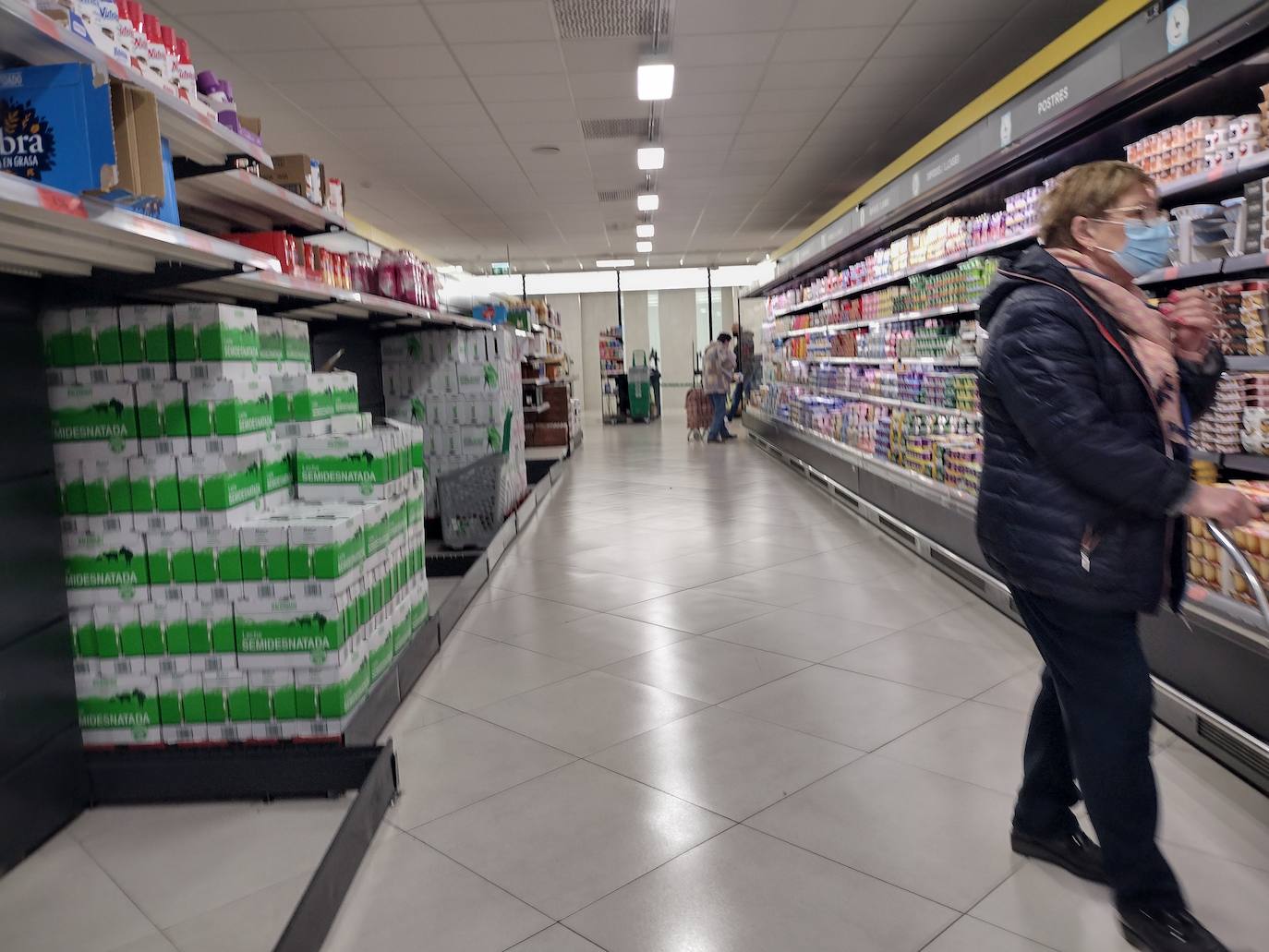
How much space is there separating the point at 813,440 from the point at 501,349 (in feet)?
11.7

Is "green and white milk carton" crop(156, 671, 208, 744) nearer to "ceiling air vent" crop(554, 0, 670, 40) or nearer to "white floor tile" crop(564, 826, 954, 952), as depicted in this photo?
"white floor tile" crop(564, 826, 954, 952)

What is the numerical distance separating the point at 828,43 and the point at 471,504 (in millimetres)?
3971

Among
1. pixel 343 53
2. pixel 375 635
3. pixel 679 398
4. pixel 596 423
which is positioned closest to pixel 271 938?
pixel 375 635

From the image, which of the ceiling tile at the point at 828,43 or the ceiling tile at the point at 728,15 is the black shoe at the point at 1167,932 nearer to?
the ceiling tile at the point at 728,15

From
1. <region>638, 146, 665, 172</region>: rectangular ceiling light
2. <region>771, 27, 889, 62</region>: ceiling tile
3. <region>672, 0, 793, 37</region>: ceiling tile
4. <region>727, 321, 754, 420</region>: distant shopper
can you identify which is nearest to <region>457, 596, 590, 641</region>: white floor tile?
<region>672, 0, 793, 37</region>: ceiling tile

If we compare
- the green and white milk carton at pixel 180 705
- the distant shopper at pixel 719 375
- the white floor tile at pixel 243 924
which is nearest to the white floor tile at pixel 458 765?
the white floor tile at pixel 243 924

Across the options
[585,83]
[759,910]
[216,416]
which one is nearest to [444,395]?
[585,83]

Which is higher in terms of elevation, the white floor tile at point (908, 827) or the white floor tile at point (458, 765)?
the white floor tile at point (458, 765)

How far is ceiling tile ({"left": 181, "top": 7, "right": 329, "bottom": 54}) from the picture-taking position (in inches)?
213

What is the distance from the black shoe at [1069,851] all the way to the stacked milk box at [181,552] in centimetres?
193

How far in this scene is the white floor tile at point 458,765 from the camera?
263 centimetres

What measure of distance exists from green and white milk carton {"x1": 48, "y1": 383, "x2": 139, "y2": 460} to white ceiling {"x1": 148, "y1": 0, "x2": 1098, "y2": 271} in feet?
11.9

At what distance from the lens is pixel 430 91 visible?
6.96 meters

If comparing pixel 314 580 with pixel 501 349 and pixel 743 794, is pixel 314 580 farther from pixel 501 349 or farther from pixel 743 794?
pixel 501 349
